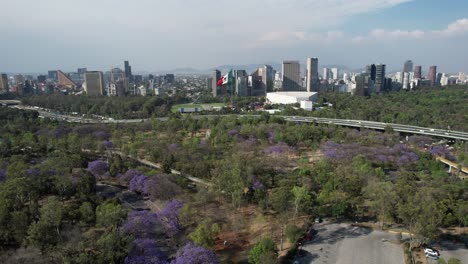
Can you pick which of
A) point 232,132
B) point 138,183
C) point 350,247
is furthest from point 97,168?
point 350,247

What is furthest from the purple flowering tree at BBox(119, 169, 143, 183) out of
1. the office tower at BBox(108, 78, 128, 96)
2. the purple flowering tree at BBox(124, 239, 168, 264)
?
the office tower at BBox(108, 78, 128, 96)

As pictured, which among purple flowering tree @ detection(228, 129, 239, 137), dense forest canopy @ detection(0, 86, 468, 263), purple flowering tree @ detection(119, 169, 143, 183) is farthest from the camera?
purple flowering tree @ detection(228, 129, 239, 137)

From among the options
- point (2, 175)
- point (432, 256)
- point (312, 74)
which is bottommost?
point (432, 256)

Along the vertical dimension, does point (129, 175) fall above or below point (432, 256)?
above

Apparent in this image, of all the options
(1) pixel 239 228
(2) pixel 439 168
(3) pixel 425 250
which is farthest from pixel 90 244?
(2) pixel 439 168

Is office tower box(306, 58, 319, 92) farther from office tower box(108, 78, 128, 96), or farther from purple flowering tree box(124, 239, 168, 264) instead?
purple flowering tree box(124, 239, 168, 264)

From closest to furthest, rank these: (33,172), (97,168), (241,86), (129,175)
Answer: (33,172) < (129,175) < (97,168) < (241,86)

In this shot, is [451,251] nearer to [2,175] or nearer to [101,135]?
[2,175]
